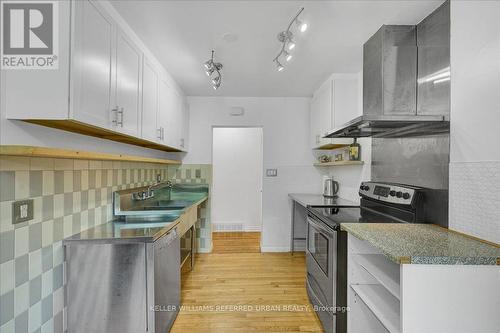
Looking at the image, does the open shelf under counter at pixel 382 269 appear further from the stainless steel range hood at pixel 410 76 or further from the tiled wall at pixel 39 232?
the tiled wall at pixel 39 232

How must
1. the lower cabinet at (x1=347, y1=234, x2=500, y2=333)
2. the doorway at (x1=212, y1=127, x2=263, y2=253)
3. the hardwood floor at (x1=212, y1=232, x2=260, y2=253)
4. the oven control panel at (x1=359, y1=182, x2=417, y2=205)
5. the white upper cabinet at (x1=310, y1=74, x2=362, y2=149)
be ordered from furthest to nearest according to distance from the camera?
the doorway at (x1=212, y1=127, x2=263, y2=253) < the hardwood floor at (x1=212, y1=232, x2=260, y2=253) < the white upper cabinet at (x1=310, y1=74, x2=362, y2=149) < the oven control panel at (x1=359, y1=182, x2=417, y2=205) < the lower cabinet at (x1=347, y1=234, x2=500, y2=333)

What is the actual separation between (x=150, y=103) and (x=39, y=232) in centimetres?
129

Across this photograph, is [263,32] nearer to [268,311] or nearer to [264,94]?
[264,94]

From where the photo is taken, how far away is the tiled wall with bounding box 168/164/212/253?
369 cm

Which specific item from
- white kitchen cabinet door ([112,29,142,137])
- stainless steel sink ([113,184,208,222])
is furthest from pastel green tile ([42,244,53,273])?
white kitchen cabinet door ([112,29,142,137])

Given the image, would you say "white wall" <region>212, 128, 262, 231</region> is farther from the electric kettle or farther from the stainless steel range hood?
the stainless steel range hood

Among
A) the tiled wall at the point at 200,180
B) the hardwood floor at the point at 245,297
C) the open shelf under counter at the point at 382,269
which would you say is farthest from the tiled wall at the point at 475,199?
the tiled wall at the point at 200,180

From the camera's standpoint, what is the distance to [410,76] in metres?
1.79

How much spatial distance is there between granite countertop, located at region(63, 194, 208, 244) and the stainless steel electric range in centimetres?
120

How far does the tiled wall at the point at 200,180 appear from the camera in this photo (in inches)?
145

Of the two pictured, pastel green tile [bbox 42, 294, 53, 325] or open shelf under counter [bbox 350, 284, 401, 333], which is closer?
open shelf under counter [bbox 350, 284, 401, 333]

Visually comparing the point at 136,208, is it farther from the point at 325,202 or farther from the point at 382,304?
the point at 382,304

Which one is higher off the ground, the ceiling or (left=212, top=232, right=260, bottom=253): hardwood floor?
the ceiling

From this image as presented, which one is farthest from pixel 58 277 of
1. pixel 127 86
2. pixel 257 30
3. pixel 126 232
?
pixel 257 30
